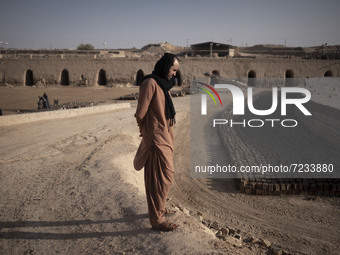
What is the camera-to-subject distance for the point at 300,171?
297 inches

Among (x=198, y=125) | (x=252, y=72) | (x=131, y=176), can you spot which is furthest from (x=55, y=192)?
(x=252, y=72)

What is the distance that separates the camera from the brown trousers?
3170 millimetres

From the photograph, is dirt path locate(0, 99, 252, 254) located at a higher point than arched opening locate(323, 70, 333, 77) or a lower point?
lower

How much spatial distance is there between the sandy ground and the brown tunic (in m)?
0.42

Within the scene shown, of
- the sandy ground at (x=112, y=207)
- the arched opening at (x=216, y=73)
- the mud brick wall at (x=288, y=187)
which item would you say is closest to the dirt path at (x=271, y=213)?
the sandy ground at (x=112, y=207)

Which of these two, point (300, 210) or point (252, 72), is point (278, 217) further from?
point (252, 72)

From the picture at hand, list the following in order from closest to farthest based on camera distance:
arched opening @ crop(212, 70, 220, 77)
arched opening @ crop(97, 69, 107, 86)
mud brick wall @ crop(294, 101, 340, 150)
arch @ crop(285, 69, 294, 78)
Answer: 1. mud brick wall @ crop(294, 101, 340, 150)
2. arched opening @ crop(97, 69, 107, 86)
3. arched opening @ crop(212, 70, 220, 77)
4. arch @ crop(285, 69, 294, 78)

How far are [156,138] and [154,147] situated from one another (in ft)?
0.33

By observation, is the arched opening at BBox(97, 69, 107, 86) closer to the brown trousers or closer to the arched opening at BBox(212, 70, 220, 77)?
the arched opening at BBox(212, 70, 220, 77)

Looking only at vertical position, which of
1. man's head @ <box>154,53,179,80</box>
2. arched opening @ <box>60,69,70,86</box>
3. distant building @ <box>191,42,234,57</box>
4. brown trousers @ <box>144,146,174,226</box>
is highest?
distant building @ <box>191,42,234,57</box>

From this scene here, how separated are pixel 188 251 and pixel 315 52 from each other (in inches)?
1574

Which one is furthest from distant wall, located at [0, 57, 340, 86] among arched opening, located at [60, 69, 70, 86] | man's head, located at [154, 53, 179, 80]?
man's head, located at [154, 53, 179, 80]

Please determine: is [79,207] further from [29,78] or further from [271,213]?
[29,78]

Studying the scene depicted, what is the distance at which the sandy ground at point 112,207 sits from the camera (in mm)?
3174
